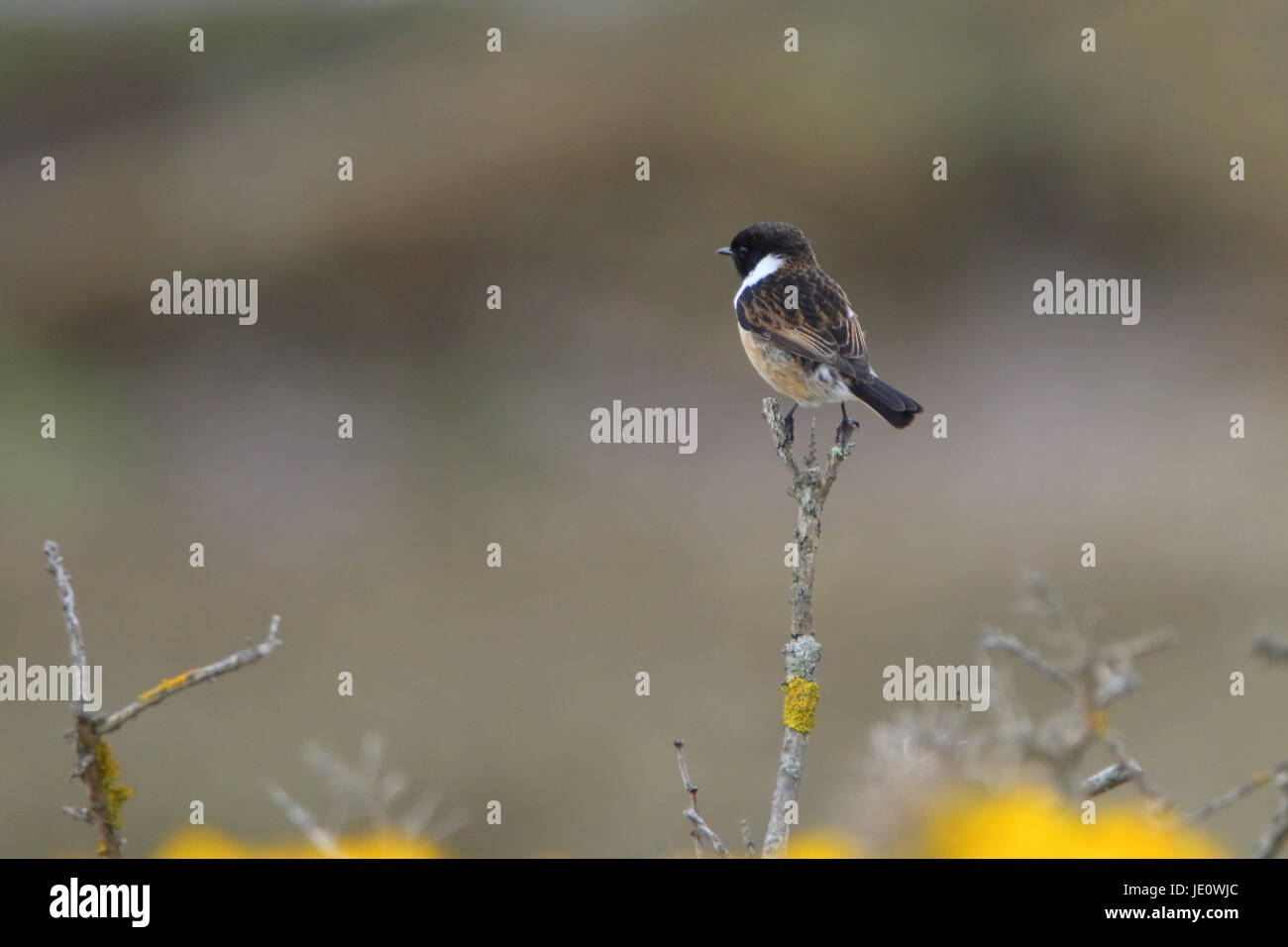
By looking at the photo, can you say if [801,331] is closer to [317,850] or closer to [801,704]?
[801,704]

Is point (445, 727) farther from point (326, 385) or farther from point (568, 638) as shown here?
point (326, 385)

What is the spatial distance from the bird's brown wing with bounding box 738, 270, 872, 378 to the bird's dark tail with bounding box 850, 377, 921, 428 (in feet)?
0.34

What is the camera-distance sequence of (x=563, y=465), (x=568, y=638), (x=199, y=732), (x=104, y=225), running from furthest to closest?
(x=104, y=225), (x=563, y=465), (x=568, y=638), (x=199, y=732)

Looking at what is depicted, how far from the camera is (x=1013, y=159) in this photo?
24859 mm

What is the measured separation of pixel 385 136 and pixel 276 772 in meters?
13.0

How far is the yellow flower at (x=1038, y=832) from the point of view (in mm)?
2318

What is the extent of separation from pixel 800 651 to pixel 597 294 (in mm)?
20841

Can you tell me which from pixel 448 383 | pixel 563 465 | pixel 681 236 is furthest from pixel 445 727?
pixel 681 236

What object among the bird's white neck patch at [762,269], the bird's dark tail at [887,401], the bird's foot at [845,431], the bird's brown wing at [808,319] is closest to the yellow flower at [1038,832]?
the bird's foot at [845,431]

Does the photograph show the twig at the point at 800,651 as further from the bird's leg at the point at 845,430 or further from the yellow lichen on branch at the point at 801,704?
the bird's leg at the point at 845,430

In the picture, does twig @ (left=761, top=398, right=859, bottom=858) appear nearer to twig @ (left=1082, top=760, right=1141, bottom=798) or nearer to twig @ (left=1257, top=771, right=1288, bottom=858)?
twig @ (left=1082, top=760, right=1141, bottom=798)

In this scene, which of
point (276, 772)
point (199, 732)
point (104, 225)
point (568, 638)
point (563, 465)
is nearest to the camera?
point (276, 772)

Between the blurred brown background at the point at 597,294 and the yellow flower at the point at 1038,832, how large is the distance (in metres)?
15.7

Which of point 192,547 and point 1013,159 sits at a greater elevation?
point 1013,159
